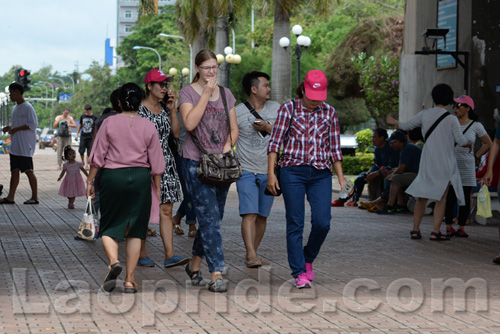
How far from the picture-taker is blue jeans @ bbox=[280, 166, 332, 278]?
307 inches

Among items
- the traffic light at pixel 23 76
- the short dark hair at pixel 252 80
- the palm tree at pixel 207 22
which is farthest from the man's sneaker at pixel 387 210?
the traffic light at pixel 23 76

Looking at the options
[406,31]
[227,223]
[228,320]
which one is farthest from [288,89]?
[228,320]

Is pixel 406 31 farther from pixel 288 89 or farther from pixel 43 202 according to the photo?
pixel 288 89

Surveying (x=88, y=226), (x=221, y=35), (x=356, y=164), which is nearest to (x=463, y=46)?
(x=88, y=226)

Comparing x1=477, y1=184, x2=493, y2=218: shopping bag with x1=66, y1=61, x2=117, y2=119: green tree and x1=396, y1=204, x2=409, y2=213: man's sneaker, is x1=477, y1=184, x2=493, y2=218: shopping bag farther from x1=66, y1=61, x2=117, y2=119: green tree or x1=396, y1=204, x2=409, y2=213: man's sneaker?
x1=66, y1=61, x2=117, y2=119: green tree

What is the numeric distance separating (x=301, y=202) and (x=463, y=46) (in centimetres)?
1080

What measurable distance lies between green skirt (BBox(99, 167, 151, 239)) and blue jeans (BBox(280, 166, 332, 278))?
3.73 feet

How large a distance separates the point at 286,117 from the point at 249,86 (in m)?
1.22

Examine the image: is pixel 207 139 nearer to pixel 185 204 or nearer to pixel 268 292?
pixel 268 292

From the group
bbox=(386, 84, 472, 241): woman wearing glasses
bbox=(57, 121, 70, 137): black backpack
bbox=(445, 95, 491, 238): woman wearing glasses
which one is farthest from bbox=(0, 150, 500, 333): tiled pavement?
bbox=(57, 121, 70, 137): black backpack

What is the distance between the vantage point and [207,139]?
7711 mm

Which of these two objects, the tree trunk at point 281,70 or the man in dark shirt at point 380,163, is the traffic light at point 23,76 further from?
the man in dark shirt at point 380,163

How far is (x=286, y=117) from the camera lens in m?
7.87

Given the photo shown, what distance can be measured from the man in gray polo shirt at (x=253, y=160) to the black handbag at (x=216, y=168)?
3.69ft
